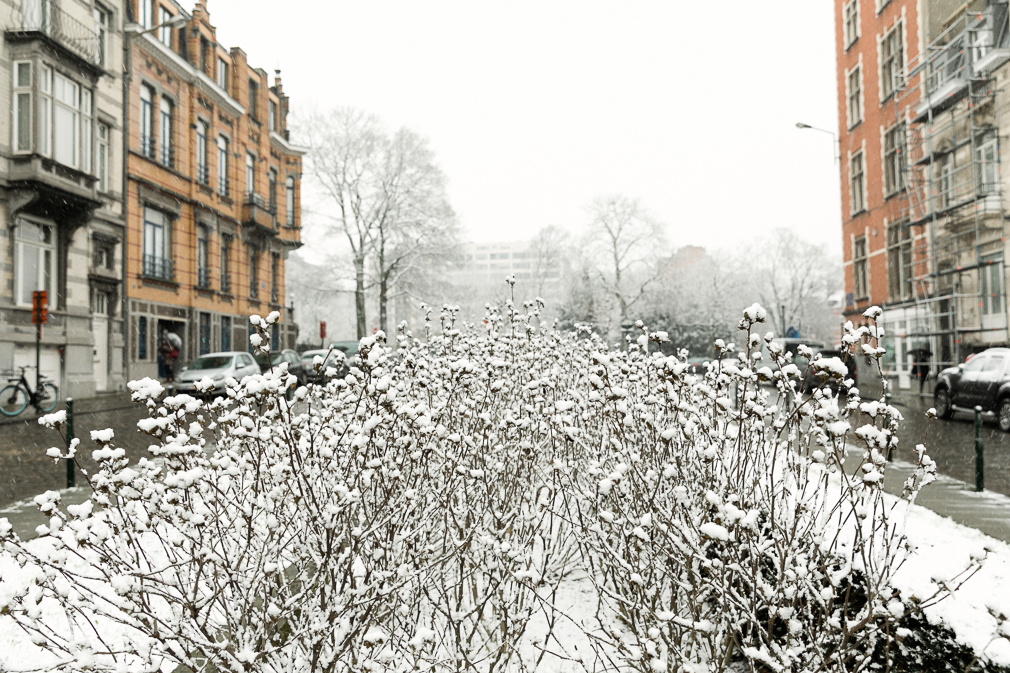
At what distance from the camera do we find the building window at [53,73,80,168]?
17.0 m

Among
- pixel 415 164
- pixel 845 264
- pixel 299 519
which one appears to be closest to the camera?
pixel 299 519

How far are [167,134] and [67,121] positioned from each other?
6.30 m

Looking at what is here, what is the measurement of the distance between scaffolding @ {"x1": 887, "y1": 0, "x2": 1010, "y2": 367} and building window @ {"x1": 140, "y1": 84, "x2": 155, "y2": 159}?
25890mm

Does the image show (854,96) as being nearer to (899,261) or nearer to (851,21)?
(851,21)

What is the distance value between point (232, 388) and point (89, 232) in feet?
63.1

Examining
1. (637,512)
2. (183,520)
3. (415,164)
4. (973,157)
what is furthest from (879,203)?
(183,520)

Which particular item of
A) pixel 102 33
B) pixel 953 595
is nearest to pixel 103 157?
pixel 102 33

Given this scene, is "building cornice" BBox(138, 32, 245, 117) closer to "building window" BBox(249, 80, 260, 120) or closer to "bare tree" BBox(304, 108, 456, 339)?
"building window" BBox(249, 80, 260, 120)

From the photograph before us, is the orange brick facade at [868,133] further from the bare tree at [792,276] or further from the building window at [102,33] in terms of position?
the bare tree at [792,276]

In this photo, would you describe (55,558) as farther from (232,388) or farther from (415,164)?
(415,164)

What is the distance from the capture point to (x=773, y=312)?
183ft

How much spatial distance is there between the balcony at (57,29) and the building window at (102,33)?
0.67m

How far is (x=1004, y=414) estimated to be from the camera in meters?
11.3

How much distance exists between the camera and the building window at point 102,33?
19228mm
